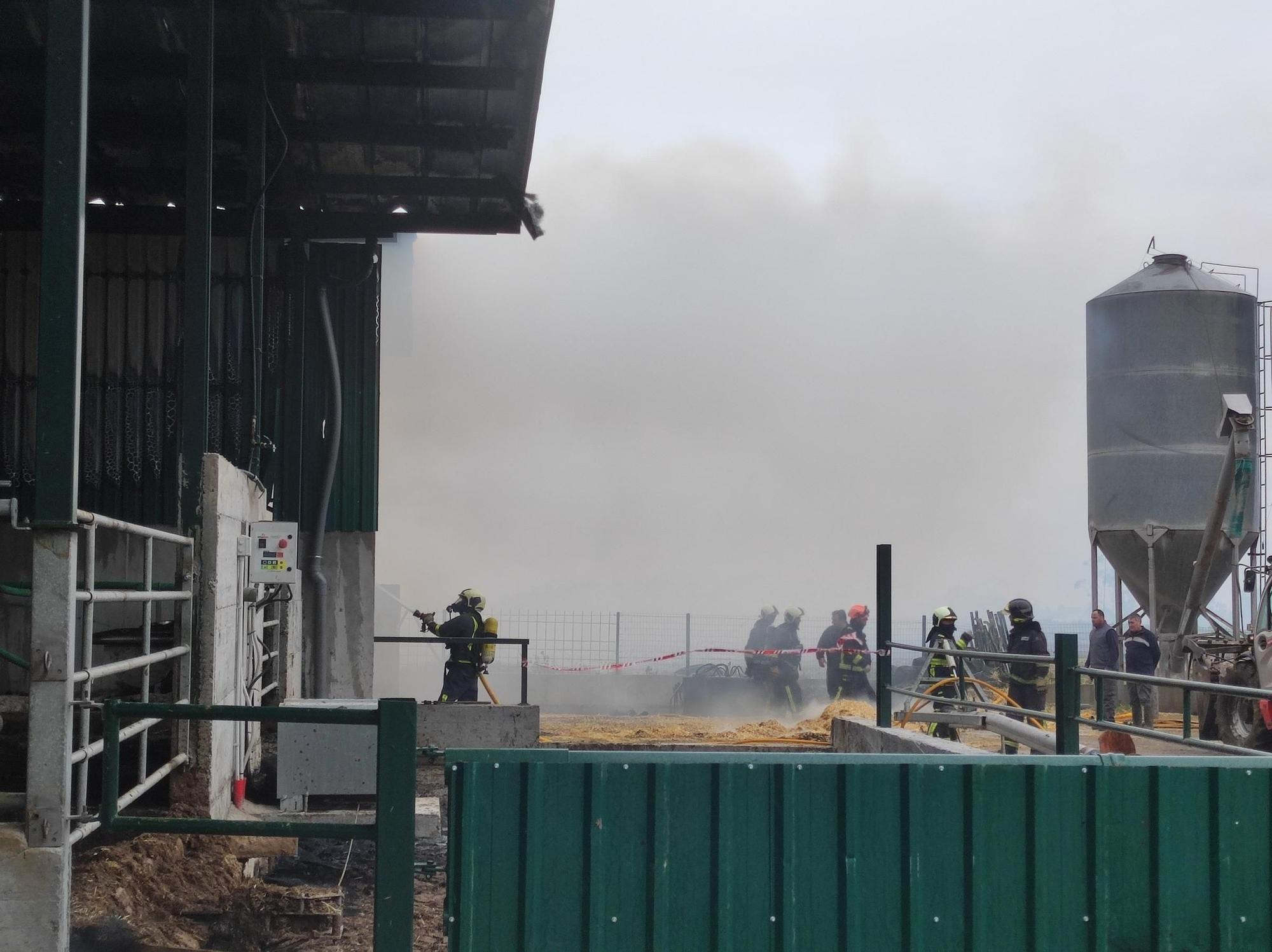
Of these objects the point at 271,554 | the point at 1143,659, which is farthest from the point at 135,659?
the point at 1143,659

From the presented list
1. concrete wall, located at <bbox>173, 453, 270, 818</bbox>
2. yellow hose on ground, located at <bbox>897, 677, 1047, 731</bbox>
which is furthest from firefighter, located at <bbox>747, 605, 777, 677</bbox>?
concrete wall, located at <bbox>173, 453, 270, 818</bbox>

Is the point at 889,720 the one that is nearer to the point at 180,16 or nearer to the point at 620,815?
the point at 620,815

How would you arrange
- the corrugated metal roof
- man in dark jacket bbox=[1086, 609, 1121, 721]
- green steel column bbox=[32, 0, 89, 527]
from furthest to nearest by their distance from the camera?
man in dark jacket bbox=[1086, 609, 1121, 721] → the corrugated metal roof → green steel column bbox=[32, 0, 89, 527]

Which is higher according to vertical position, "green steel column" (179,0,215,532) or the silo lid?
the silo lid

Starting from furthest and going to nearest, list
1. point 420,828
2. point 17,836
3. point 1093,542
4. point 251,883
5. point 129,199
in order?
point 1093,542, point 129,199, point 420,828, point 251,883, point 17,836

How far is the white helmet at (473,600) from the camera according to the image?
14.0m

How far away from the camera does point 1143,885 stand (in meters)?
4.62

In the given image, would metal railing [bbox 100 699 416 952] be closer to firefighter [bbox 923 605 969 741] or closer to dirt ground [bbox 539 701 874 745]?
dirt ground [bbox 539 701 874 745]

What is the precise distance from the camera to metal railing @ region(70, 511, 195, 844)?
227 inches

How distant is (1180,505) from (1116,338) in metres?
3.20

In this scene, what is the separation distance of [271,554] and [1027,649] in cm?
854

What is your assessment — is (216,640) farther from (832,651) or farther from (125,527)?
(832,651)

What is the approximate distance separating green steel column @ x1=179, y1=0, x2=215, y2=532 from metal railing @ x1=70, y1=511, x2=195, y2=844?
0.74 meters

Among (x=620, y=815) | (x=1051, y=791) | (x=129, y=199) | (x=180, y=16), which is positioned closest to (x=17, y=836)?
(x=620, y=815)
